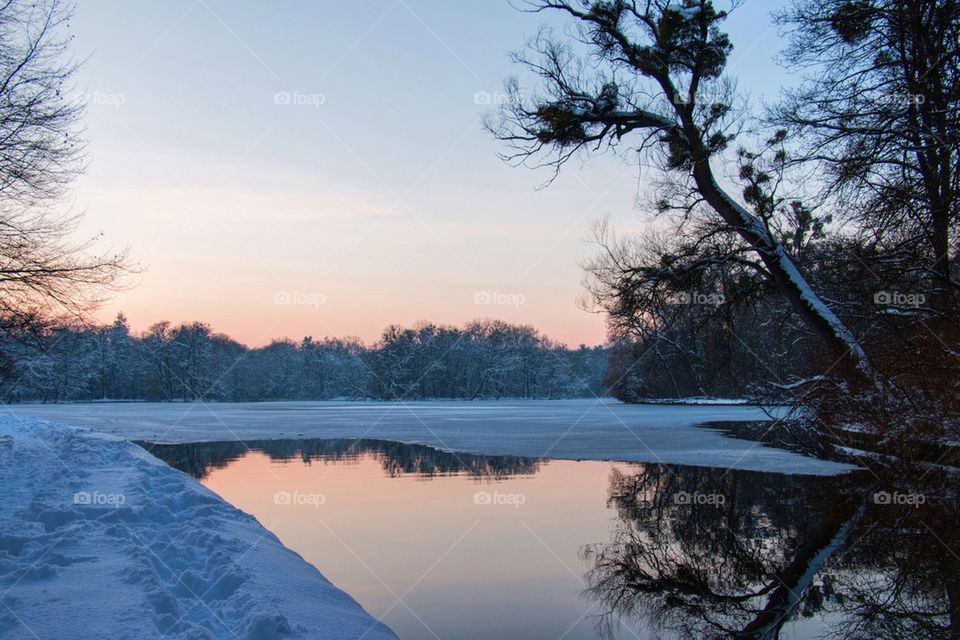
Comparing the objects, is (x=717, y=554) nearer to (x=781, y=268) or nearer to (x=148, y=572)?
(x=148, y=572)

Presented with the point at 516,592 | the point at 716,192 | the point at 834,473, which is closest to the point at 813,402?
the point at 834,473

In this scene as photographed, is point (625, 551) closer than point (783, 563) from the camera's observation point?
No

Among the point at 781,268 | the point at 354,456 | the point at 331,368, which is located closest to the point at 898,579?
the point at 781,268

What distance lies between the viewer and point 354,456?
1792cm

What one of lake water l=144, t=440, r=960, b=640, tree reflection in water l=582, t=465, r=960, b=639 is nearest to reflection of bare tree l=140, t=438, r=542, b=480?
lake water l=144, t=440, r=960, b=640

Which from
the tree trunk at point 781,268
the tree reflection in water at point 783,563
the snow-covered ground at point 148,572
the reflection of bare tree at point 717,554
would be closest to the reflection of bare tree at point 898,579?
the tree reflection in water at point 783,563

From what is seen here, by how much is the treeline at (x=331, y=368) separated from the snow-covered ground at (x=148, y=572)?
8665cm

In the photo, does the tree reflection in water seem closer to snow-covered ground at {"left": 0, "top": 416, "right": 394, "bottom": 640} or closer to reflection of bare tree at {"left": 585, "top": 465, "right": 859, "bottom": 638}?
reflection of bare tree at {"left": 585, "top": 465, "right": 859, "bottom": 638}

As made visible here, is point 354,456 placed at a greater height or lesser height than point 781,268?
lesser

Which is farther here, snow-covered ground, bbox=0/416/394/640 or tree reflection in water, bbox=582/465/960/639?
tree reflection in water, bbox=582/465/960/639

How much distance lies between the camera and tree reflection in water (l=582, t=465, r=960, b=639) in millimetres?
5535

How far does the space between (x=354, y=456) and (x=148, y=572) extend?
12.5m

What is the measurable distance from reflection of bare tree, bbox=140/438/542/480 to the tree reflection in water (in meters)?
4.72

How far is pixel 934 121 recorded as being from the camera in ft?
27.2
